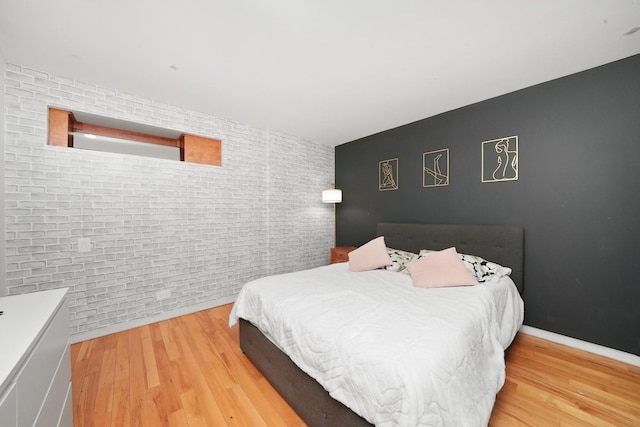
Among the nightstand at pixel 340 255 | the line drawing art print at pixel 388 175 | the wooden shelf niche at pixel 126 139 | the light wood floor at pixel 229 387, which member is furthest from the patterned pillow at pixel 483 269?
the wooden shelf niche at pixel 126 139

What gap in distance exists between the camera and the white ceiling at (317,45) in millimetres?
1499

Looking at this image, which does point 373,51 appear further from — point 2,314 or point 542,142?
point 2,314

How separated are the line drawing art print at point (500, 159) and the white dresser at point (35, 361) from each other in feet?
11.8

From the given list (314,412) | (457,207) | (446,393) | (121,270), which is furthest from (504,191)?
(121,270)

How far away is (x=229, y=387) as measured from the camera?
1.75 m

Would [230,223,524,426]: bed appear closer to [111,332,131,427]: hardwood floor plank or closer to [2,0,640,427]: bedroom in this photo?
[2,0,640,427]: bedroom

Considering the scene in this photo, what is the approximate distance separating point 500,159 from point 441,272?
1485mm

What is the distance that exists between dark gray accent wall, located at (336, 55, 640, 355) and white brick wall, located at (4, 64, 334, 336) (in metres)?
2.65

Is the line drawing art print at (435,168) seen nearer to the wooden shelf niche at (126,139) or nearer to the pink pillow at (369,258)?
the pink pillow at (369,258)

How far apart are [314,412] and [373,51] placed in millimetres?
2576

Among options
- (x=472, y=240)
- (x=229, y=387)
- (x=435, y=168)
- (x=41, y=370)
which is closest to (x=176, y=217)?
(x=229, y=387)

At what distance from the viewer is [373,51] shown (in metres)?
1.89

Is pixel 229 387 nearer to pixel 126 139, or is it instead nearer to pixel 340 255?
pixel 340 255

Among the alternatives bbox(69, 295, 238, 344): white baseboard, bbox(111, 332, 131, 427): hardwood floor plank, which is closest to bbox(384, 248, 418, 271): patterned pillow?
bbox(69, 295, 238, 344): white baseboard
